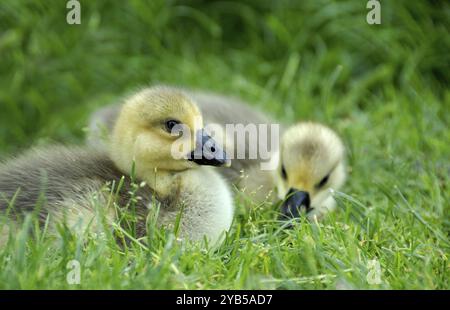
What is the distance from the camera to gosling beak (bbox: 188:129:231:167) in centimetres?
238

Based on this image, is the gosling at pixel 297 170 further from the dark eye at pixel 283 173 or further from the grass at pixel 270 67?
the grass at pixel 270 67

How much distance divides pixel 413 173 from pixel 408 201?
0.25 metres

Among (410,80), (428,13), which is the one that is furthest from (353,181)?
(428,13)

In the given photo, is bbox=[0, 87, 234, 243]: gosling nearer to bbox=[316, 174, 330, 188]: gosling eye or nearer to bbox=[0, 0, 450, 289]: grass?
bbox=[316, 174, 330, 188]: gosling eye

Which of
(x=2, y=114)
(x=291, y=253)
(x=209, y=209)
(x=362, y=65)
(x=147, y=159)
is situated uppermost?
(x=362, y=65)

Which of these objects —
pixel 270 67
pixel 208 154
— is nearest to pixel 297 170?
pixel 208 154

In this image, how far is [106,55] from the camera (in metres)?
4.14

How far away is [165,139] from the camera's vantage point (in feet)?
7.94

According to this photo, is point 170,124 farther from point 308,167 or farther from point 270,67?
point 270,67

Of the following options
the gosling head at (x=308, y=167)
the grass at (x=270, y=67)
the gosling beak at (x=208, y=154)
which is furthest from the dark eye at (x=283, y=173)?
the gosling beak at (x=208, y=154)

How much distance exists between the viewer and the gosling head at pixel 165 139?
2.41 m
